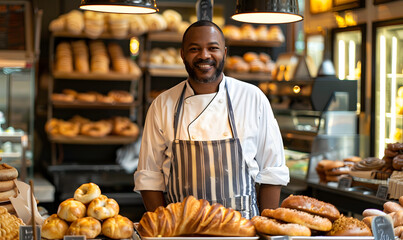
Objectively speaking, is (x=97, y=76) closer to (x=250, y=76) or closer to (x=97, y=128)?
(x=97, y=128)

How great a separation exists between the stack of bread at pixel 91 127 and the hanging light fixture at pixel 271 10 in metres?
3.69

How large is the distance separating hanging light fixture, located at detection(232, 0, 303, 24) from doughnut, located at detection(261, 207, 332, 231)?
40.4 inches

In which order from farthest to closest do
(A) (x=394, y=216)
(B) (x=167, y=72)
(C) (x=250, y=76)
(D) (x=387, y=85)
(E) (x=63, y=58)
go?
(C) (x=250, y=76), (B) (x=167, y=72), (E) (x=63, y=58), (D) (x=387, y=85), (A) (x=394, y=216)

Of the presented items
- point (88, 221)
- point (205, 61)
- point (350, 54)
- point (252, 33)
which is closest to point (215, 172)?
point (205, 61)

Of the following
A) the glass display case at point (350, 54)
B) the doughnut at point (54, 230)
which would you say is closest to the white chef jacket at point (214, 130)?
the doughnut at point (54, 230)

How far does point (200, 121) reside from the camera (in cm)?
256

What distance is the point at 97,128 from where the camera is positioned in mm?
6219

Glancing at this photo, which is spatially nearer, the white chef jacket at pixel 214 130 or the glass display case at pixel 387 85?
the white chef jacket at pixel 214 130

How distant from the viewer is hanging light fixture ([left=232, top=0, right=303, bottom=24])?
99.4 inches

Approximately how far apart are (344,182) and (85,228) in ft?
8.43

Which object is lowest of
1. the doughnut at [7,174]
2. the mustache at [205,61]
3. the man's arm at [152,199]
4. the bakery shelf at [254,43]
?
the man's arm at [152,199]

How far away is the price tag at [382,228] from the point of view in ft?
5.84

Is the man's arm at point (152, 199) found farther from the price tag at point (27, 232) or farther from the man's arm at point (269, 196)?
the price tag at point (27, 232)

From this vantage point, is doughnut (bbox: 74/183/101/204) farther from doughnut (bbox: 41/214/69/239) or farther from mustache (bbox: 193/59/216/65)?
mustache (bbox: 193/59/216/65)
